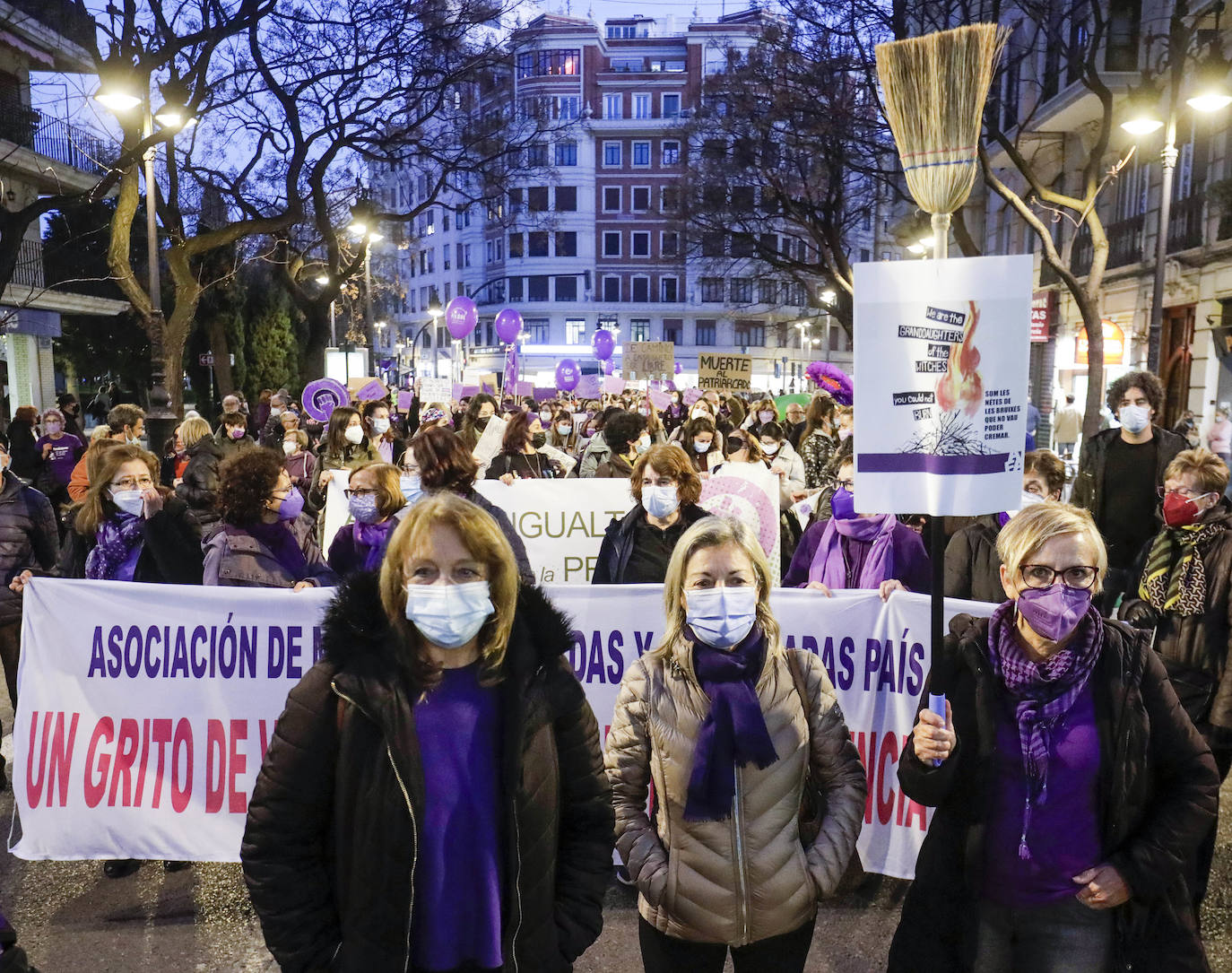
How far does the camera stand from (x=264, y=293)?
115 feet

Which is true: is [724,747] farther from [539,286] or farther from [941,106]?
[539,286]

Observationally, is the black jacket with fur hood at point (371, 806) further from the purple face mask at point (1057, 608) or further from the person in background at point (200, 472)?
the person in background at point (200, 472)

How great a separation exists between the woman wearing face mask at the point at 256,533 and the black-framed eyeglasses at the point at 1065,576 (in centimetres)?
306

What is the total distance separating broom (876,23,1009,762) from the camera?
2.29 meters

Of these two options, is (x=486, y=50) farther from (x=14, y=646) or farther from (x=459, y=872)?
(x=459, y=872)

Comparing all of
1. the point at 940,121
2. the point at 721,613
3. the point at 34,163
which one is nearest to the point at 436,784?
the point at 721,613

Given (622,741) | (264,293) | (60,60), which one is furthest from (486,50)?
(622,741)

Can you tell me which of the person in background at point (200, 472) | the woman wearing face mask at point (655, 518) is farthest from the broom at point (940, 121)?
the person in background at point (200, 472)

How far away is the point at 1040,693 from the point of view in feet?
7.85

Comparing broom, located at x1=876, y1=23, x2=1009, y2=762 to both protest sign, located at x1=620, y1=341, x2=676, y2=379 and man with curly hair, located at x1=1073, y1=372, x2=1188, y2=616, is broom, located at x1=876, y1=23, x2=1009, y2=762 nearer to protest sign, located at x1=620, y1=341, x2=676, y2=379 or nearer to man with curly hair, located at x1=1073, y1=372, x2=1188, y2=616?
man with curly hair, located at x1=1073, y1=372, x2=1188, y2=616

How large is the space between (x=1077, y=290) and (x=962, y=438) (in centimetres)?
1302

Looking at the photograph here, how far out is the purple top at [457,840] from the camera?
6.98ft

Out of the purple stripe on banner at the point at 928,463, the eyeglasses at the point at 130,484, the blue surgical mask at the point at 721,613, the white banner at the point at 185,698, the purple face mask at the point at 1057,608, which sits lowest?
the white banner at the point at 185,698

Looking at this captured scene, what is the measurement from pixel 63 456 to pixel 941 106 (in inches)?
425
